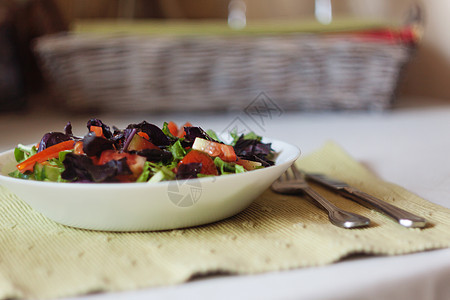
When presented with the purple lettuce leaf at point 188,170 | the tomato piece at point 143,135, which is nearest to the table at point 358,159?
the purple lettuce leaf at point 188,170

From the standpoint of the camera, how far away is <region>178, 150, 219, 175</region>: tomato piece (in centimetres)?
58

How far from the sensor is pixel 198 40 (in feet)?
4.72

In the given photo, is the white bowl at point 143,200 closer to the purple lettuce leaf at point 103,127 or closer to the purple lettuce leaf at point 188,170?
the purple lettuce leaf at point 188,170

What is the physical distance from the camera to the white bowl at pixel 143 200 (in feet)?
1.65

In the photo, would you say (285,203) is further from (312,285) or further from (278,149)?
(312,285)

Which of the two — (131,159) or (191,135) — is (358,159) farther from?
(131,159)

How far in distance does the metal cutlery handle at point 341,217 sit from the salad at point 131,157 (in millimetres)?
95

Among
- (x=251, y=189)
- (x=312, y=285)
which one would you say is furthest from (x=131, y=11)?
(x=312, y=285)

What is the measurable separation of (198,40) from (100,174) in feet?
3.20

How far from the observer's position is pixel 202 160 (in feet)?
1.91

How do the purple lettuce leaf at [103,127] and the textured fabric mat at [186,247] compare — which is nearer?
the textured fabric mat at [186,247]

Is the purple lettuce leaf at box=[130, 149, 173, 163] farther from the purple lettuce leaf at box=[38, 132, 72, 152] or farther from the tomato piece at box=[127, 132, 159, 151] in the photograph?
the purple lettuce leaf at box=[38, 132, 72, 152]

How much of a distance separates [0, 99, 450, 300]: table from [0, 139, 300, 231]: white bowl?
0.11 meters

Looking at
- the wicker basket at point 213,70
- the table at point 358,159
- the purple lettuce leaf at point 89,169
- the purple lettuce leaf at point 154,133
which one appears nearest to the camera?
the table at point 358,159
